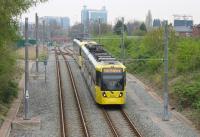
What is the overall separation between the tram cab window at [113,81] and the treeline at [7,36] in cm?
589

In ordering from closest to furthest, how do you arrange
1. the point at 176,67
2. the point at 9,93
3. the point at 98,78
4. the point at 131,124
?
the point at 131,124
the point at 98,78
the point at 9,93
the point at 176,67

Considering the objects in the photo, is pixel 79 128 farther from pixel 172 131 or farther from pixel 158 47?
pixel 158 47

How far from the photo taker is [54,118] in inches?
1177

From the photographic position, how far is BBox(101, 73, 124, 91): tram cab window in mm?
32625

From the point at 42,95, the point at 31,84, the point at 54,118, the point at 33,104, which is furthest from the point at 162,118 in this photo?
the point at 31,84

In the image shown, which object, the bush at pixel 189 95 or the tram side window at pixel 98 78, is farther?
the tram side window at pixel 98 78

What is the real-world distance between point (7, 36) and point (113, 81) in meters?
8.70

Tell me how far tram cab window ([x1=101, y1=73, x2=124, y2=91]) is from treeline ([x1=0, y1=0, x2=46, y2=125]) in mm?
5890

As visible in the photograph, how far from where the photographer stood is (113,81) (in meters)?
32.7

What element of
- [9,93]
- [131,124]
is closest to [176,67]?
[9,93]

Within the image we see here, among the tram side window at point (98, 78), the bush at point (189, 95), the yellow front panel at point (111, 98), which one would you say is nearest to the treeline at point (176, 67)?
the bush at point (189, 95)

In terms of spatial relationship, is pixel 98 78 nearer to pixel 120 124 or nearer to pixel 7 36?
pixel 120 124

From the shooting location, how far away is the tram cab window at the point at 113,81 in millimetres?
32625

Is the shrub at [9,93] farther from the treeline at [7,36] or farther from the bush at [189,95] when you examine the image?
the bush at [189,95]
